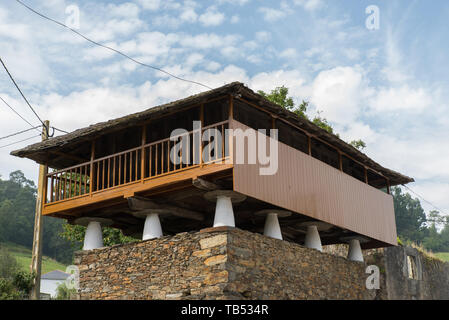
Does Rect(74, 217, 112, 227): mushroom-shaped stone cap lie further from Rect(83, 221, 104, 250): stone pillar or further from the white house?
the white house

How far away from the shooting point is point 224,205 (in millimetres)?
12930

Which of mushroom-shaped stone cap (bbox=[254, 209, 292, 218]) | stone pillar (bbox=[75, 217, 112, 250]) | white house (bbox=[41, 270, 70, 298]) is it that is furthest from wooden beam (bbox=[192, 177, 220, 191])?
white house (bbox=[41, 270, 70, 298])

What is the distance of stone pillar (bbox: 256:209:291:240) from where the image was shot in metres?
14.1

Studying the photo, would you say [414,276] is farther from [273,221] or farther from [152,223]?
[152,223]

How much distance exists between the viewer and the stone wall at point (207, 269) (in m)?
12.1

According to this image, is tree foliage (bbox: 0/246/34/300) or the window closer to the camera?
tree foliage (bbox: 0/246/34/300)

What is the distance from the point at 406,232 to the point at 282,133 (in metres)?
46.3

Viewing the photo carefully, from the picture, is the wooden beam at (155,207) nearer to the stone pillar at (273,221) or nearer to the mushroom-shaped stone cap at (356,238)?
the stone pillar at (273,221)

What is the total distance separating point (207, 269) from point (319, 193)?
424 cm

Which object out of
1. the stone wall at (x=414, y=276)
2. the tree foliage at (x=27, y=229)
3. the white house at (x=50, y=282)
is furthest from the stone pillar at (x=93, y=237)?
the tree foliage at (x=27, y=229)

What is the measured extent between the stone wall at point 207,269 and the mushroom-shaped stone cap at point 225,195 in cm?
82

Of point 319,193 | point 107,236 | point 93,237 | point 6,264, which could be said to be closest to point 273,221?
point 319,193

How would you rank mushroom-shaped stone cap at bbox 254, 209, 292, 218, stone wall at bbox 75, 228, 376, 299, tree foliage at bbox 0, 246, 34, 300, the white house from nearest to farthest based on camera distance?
1. stone wall at bbox 75, 228, 376, 299
2. mushroom-shaped stone cap at bbox 254, 209, 292, 218
3. tree foliage at bbox 0, 246, 34, 300
4. the white house
